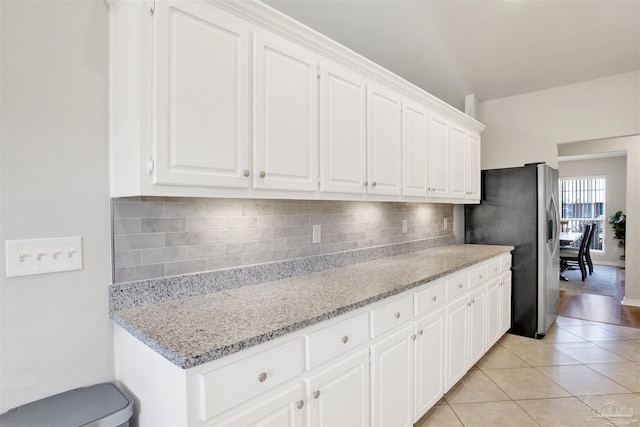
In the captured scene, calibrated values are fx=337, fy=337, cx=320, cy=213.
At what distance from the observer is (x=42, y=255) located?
4.02ft

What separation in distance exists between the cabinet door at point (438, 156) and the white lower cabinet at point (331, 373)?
78cm

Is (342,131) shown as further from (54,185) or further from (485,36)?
(485,36)

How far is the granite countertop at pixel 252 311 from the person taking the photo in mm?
1018

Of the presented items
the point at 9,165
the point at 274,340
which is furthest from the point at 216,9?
the point at 274,340

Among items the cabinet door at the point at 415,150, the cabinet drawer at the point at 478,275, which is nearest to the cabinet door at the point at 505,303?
the cabinet drawer at the point at 478,275

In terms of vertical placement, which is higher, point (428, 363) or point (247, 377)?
point (247, 377)

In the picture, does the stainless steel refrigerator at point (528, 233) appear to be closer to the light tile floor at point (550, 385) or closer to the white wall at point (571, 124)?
the light tile floor at point (550, 385)

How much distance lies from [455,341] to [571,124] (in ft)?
10.1

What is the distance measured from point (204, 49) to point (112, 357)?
1.30 m

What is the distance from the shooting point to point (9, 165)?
3.80 ft

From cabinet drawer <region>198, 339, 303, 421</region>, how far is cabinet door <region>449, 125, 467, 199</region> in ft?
7.76

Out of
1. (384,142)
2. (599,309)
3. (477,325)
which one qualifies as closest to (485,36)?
(384,142)

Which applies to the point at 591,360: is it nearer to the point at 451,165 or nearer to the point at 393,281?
the point at 451,165

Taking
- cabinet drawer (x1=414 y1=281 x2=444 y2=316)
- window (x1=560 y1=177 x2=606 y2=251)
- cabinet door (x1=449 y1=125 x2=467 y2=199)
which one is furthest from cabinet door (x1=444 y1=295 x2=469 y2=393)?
window (x1=560 y1=177 x2=606 y2=251)
